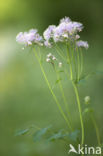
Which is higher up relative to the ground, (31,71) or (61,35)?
(31,71)

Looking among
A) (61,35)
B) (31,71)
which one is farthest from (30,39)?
(31,71)

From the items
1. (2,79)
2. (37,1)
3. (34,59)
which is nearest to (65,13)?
(37,1)

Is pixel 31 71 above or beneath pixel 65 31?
above

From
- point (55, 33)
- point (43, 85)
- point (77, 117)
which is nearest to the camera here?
point (55, 33)

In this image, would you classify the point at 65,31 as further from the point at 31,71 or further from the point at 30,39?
the point at 31,71

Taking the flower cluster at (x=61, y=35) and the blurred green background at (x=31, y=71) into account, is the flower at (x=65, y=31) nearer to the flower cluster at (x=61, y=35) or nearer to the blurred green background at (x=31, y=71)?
the flower cluster at (x=61, y=35)

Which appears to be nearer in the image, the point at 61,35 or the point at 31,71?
the point at 61,35

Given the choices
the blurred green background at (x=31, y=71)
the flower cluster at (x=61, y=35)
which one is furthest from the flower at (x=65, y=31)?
the blurred green background at (x=31, y=71)

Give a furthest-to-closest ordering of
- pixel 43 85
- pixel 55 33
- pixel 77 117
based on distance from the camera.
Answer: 1. pixel 43 85
2. pixel 77 117
3. pixel 55 33

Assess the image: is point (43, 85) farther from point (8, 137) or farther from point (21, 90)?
point (8, 137)
